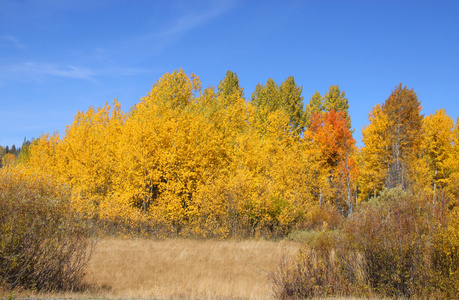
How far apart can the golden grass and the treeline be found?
2360mm

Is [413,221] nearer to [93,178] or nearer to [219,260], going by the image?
[219,260]

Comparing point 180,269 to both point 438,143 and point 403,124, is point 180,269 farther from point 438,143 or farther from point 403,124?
point 438,143

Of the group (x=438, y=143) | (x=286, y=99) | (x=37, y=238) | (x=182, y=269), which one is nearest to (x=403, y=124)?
(x=438, y=143)

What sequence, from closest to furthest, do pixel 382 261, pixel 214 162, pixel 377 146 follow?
pixel 382 261 < pixel 214 162 < pixel 377 146

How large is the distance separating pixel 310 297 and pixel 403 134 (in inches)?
1107

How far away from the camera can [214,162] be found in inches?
886

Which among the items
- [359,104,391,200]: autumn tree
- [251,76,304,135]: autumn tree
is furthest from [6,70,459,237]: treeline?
[251,76,304,135]: autumn tree

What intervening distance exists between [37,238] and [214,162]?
15.2m

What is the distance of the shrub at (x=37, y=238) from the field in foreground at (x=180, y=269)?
74 centimetres

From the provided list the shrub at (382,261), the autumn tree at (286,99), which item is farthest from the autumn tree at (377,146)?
the shrub at (382,261)

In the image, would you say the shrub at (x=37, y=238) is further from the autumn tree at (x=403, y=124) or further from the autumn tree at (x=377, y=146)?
the autumn tree at (x=377, y=146)

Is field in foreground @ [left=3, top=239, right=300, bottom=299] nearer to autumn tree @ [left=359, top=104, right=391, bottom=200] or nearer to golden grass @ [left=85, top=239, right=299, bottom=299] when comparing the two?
golden grass @ [left=85, top=239, right=299, bottom=299]

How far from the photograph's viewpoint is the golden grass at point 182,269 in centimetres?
916

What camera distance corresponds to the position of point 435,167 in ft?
114
